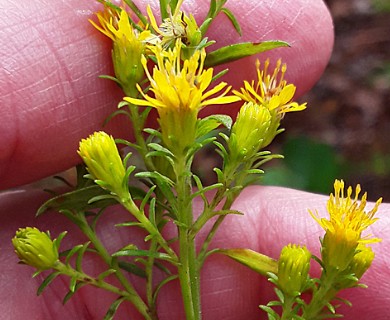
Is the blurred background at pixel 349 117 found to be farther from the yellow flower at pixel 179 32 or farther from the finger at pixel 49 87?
the yellow flower at pixel 179 32

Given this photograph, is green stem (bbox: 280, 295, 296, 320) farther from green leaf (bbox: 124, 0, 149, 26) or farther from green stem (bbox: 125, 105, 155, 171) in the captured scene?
green leaf (bbox: 124, 0, 149, 26)

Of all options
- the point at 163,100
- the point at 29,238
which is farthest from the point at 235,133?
the point at 29,238

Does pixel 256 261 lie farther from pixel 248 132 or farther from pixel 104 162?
pixel 104 162

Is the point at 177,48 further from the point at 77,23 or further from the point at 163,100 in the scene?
the point at 77,23

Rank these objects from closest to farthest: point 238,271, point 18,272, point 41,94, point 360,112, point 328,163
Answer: point 41,94 → point 18,272 → point 238,271 → point 328,163 → point 360,112

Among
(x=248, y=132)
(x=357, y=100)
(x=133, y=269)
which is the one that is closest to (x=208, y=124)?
(x=248, y=132)

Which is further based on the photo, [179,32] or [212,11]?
[212,11]
